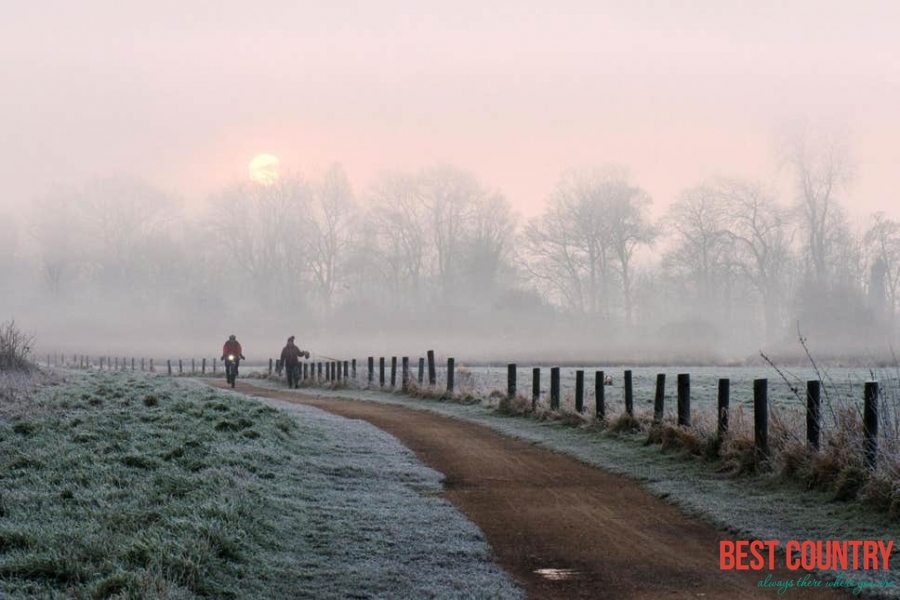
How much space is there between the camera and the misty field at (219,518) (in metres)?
6.80

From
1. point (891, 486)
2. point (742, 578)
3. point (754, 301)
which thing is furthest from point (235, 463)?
point (754, 301)

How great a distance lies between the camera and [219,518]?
8.34m

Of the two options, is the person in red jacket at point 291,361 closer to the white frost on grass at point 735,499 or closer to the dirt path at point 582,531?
the white frost on grass at point 735,499

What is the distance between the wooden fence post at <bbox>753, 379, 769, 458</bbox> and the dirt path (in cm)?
168

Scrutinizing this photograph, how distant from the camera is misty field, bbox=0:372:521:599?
22.3 ft

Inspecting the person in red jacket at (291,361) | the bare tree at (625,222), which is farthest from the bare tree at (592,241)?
the person in red jacket at (291,361)

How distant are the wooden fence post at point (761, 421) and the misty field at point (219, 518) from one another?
405 centimetres

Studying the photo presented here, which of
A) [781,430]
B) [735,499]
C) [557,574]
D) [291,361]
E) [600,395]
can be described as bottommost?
[557,574]

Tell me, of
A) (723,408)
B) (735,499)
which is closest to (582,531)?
(735,499)

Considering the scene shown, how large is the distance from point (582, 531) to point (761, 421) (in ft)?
13.2

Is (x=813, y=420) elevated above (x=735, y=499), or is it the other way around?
(x=813, y=420)

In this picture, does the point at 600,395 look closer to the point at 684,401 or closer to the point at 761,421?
the point at 684,401

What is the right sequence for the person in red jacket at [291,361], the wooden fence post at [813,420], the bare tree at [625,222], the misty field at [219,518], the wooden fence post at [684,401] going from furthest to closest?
the bare tree at [625,222] < the person in red jacket at [291,361] < the wooden fence post at [684,401] < the wooden fence post at [813,420] < the misty field at [219,518]

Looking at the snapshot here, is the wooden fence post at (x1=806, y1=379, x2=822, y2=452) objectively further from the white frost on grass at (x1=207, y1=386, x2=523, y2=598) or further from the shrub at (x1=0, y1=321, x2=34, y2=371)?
the shrub at (x1=0, y1=321, x2=34, y2=371)
